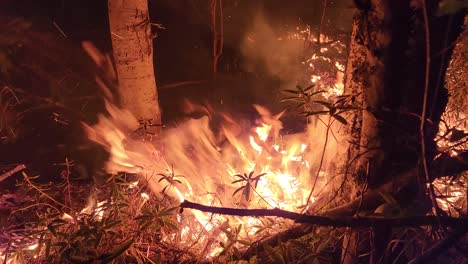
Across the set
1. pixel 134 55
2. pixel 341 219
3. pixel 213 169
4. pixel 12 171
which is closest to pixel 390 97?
pixel 341 219

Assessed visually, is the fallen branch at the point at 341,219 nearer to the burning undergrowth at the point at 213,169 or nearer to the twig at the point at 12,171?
the burning undergrowth at the point at 213,169

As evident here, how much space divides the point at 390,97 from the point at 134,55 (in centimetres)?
217

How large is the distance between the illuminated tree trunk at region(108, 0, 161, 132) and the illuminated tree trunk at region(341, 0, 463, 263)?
70.5 inches

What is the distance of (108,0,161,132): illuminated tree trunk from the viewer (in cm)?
290

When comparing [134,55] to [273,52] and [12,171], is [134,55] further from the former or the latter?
[273,52]

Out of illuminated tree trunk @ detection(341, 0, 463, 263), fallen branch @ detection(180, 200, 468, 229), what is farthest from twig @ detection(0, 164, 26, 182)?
illuminated tree trunk @ detection(341, 0, 463, 263)

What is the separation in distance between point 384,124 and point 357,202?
420mm

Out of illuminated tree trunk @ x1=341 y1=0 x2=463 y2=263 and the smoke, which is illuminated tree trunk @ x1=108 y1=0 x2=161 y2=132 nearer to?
illuminated tree trunk @ x1=341 y1=0 x2=463 y2=263

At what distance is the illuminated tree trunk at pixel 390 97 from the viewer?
155 cm

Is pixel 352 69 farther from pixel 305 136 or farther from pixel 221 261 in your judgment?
pixel 305 136

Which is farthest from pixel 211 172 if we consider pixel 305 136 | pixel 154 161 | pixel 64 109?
pixel 64 109

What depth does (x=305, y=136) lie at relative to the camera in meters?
3.62

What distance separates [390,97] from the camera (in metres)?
1.67

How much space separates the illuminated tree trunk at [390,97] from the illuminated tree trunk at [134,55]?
5.88 ft
